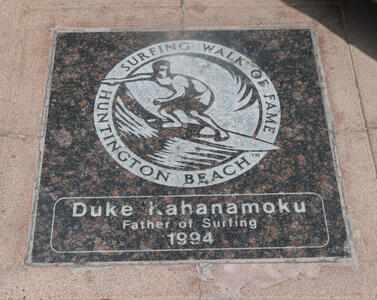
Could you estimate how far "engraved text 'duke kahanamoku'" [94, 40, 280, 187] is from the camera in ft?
9.53

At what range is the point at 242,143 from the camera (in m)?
2.97

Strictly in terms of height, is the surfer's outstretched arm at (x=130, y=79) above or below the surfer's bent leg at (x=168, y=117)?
above

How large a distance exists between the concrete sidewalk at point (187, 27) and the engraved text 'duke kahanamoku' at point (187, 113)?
367 mm

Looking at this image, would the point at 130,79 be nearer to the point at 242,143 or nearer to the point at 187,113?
the point at 187,113

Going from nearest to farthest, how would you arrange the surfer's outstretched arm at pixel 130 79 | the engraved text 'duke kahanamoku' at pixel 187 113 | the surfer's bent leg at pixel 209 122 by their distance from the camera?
the engraved text 'duke kahanamoku' at pixel 187 113 < the surfer's bent leg at pixel 209 122 < the surfer's outstretched arm at pixel 130 79

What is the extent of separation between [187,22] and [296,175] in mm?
1424

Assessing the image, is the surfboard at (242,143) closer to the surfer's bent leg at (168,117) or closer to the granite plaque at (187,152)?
the granite plaque at (187,152)

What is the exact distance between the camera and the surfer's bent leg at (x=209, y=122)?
3008 millimetres

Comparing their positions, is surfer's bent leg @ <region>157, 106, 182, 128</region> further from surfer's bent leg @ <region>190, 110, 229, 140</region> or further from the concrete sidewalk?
the concrete sidewalk

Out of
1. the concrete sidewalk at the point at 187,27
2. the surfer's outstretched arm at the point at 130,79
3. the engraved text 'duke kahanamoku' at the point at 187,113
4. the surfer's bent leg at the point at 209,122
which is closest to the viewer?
the concrete sidewalk at the point at 187,27

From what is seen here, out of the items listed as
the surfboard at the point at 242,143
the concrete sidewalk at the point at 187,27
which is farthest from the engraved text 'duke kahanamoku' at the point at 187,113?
the concrete sidewalk at the point at 187,27

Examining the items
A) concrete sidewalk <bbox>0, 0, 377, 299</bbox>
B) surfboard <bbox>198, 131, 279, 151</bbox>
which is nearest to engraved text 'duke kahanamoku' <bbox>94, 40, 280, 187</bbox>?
surfboard <bbox>198, 131, 279, 151</bbox>

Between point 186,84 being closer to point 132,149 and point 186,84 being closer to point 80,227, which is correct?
point 132,149

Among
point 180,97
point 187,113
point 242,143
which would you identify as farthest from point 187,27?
point 242,143
